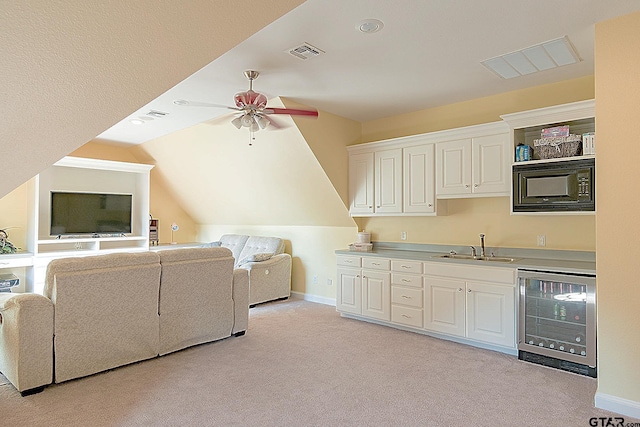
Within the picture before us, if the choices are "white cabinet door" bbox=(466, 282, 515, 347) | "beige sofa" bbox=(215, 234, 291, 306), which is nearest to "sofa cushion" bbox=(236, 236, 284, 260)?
"beige sofa" bbox=(215, 234, 291, 306)

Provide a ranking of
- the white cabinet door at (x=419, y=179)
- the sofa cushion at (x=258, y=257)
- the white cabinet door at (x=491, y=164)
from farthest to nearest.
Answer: the sofa cushion at (x=258, y=257) < the white cabinet door at (x=419, y=179) < the white cabinet door at (x=491, y=164)

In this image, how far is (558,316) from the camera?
341 cm

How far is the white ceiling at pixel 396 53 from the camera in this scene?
2.52 m

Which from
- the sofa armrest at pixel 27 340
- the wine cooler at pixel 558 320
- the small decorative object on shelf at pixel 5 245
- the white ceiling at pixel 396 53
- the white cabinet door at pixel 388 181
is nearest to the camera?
the white ceiling at pixel 396 53

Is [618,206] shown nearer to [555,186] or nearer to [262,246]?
[555,186]

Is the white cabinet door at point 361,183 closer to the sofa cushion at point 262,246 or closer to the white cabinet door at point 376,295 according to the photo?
the white cabinet door at point 376,295

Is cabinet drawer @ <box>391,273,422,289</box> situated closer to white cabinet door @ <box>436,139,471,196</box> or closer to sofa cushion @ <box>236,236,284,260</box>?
white cabinet door @ <box>436,139,471,196</box>

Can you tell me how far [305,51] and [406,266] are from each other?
260 cm

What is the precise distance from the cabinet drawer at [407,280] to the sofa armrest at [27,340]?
337 cm

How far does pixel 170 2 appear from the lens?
4.46 feet

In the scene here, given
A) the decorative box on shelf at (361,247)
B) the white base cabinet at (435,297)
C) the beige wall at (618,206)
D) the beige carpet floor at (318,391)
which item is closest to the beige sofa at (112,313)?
the beige carpet floor at (318,391)

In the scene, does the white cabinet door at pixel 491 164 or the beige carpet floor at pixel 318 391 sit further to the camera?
the white cabinet door at pixel 491 164

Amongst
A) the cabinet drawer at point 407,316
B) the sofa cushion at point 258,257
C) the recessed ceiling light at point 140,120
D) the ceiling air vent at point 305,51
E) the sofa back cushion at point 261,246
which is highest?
the ceiling air vent at point 305,51

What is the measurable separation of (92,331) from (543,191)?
416 centimetres
